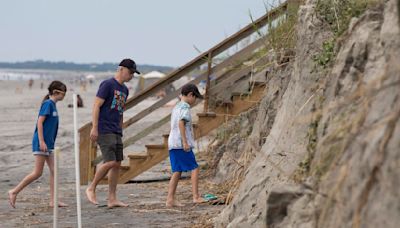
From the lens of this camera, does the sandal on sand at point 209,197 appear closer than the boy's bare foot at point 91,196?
Yes

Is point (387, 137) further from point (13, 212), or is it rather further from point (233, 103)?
point (233, 103)

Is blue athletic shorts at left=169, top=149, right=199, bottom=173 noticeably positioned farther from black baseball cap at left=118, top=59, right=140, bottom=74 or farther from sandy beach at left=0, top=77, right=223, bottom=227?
black baseball cap at left=118, top=59, right=140, bottom=74

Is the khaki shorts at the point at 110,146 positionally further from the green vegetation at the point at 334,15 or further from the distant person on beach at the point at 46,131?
the green vegetation at the point at 334,15

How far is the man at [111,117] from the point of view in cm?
1080

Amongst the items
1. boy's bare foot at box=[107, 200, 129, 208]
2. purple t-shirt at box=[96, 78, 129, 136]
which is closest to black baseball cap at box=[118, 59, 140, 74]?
purple t-shirt at box=[96, 78, 129, 136]

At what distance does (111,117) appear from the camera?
35.7 ft

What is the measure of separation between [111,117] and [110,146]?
33cm

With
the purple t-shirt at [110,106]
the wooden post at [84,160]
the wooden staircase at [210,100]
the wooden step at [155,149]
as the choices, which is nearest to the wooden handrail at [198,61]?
the wooden staircase at [210,100]

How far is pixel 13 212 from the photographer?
439 inches

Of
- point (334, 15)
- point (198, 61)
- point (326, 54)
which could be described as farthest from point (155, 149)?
point (326, 54)

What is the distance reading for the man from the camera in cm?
1080

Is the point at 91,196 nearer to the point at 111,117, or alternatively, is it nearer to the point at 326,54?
the point at 111,117

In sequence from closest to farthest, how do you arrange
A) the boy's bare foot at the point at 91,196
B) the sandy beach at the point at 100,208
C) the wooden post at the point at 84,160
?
1. the sandy beach at the point at 100,208
2. the boy's bare foot at the point at 91,196
3. the wooden post at the point at 84,160

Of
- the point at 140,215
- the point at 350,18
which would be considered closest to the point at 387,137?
the point at 350,18
